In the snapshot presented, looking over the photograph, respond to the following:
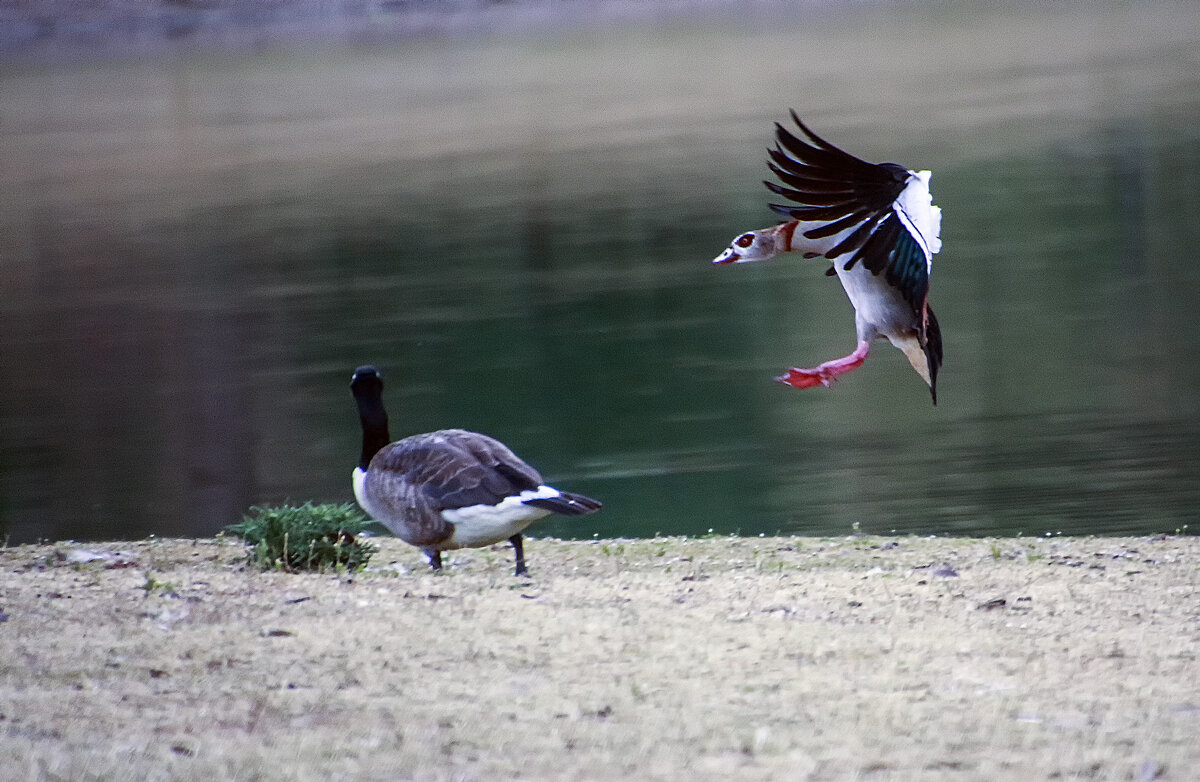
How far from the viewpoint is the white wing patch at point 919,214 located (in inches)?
299

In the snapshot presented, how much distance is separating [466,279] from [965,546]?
14036 millimetres

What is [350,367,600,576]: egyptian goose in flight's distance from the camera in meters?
8.11

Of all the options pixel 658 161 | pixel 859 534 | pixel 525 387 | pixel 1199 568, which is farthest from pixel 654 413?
pixel 658 161

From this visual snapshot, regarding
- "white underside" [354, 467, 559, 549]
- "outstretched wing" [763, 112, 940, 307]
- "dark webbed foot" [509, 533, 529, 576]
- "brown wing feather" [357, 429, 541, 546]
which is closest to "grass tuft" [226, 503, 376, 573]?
"brown wing feather" [357, 429, 541, 546]

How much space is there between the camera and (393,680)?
20.1ft

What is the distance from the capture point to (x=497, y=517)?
8117 mm

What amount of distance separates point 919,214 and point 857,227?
0.91 ft

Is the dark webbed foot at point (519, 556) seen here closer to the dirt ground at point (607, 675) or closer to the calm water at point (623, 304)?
the dirt ground at point (607, 675)

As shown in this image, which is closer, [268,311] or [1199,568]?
[1199,568]

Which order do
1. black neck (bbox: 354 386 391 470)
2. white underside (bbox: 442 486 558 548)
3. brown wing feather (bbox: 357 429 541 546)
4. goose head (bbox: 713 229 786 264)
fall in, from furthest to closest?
black neck (bbox: 354 386 391 470)
brown wing feather (bbox: 357 429 541 546)
white underside (bbox: 442 486 558 548)
goose head (bbox: 713 229 786 264)

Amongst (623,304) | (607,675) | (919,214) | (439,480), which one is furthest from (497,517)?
(623,304)

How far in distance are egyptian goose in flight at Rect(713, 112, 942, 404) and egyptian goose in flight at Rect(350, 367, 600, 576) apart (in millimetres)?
1327

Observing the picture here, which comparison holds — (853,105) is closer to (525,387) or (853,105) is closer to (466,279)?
(466,279)

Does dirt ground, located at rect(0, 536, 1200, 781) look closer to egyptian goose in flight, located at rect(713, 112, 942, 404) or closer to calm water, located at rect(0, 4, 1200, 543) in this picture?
egyptian goose in flight, located at rect(713, 112, 942, 404)
